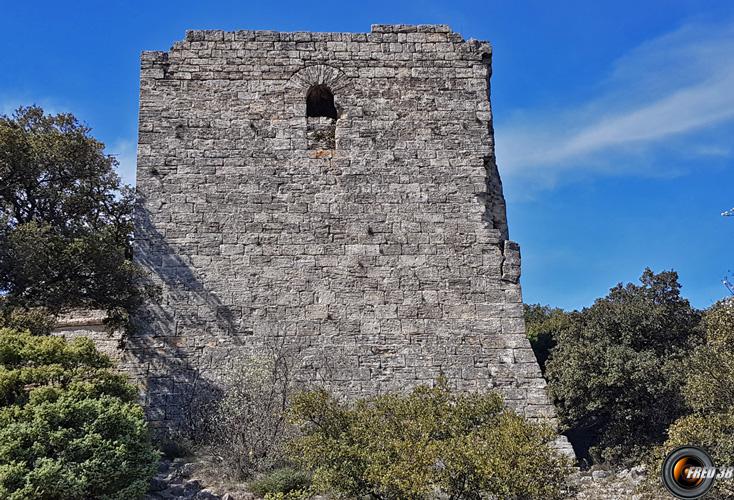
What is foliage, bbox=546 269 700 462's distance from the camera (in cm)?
1485

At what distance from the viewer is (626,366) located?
595 inches

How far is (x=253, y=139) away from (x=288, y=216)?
136cm

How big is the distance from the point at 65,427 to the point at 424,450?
3.35 metres

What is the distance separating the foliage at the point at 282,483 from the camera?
793cm

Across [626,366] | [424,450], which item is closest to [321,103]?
[424,450]

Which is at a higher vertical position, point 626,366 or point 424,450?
point 626,366

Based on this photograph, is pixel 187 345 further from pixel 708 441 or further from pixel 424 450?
pixel 708 441

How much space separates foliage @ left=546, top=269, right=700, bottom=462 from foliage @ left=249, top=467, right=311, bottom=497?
8.69m

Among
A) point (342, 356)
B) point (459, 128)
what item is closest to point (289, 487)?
point (342, 356)

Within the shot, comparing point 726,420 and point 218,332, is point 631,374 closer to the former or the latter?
point 726,420

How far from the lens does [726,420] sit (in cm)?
833

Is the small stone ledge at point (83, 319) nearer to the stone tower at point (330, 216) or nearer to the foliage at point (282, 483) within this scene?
the stone tower at point (330, 216)

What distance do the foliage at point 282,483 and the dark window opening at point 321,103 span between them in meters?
5.67

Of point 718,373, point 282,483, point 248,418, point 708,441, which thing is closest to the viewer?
point 282,483
